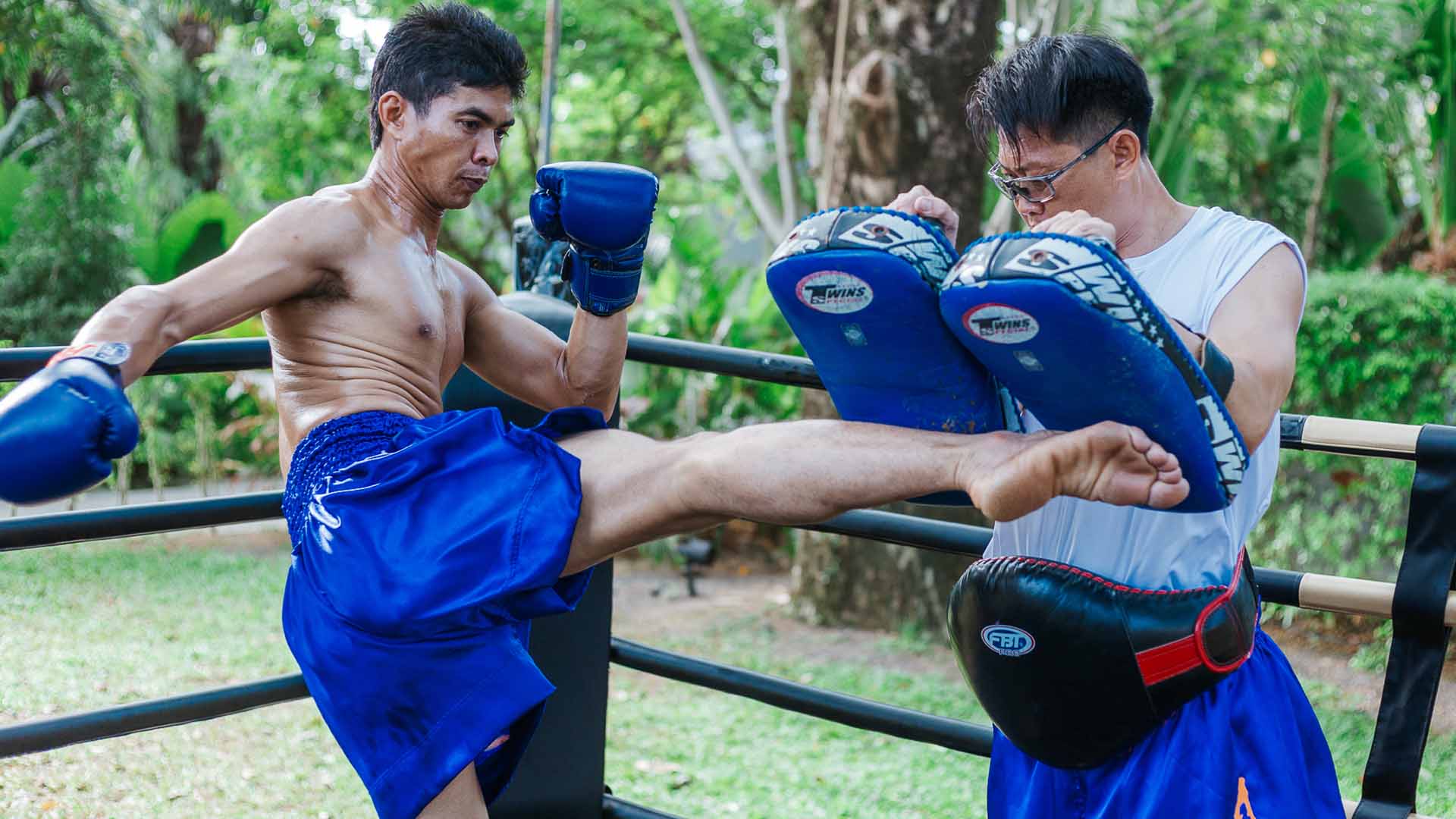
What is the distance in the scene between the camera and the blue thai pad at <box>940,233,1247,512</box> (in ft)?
3.76

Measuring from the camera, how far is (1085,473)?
4.01ft

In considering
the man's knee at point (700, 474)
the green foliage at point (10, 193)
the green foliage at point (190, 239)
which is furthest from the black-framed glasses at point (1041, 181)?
the green foliage at point (10, 193)

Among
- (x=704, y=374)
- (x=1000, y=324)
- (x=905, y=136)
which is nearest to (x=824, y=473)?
(x=1000, y=324)

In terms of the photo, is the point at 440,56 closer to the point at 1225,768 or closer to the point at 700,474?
the point at 700,474

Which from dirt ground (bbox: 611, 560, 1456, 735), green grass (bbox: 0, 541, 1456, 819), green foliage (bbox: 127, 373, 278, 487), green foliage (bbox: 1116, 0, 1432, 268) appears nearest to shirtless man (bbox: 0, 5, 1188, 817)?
green grass (bbox: 0, 541, 1456, 819)

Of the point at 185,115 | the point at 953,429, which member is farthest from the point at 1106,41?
the point at 185,115

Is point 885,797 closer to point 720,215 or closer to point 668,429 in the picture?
point 668,429

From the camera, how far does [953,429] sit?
4.54ft

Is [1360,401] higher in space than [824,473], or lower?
lower

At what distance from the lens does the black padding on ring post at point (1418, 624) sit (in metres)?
1.49

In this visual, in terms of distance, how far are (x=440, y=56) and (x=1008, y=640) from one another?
119 centimetres

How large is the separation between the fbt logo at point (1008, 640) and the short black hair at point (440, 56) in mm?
1106

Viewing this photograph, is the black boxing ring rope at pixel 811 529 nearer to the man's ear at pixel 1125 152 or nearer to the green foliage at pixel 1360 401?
the man's ear at pixel 1125 152

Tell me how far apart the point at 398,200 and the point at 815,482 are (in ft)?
3.02
